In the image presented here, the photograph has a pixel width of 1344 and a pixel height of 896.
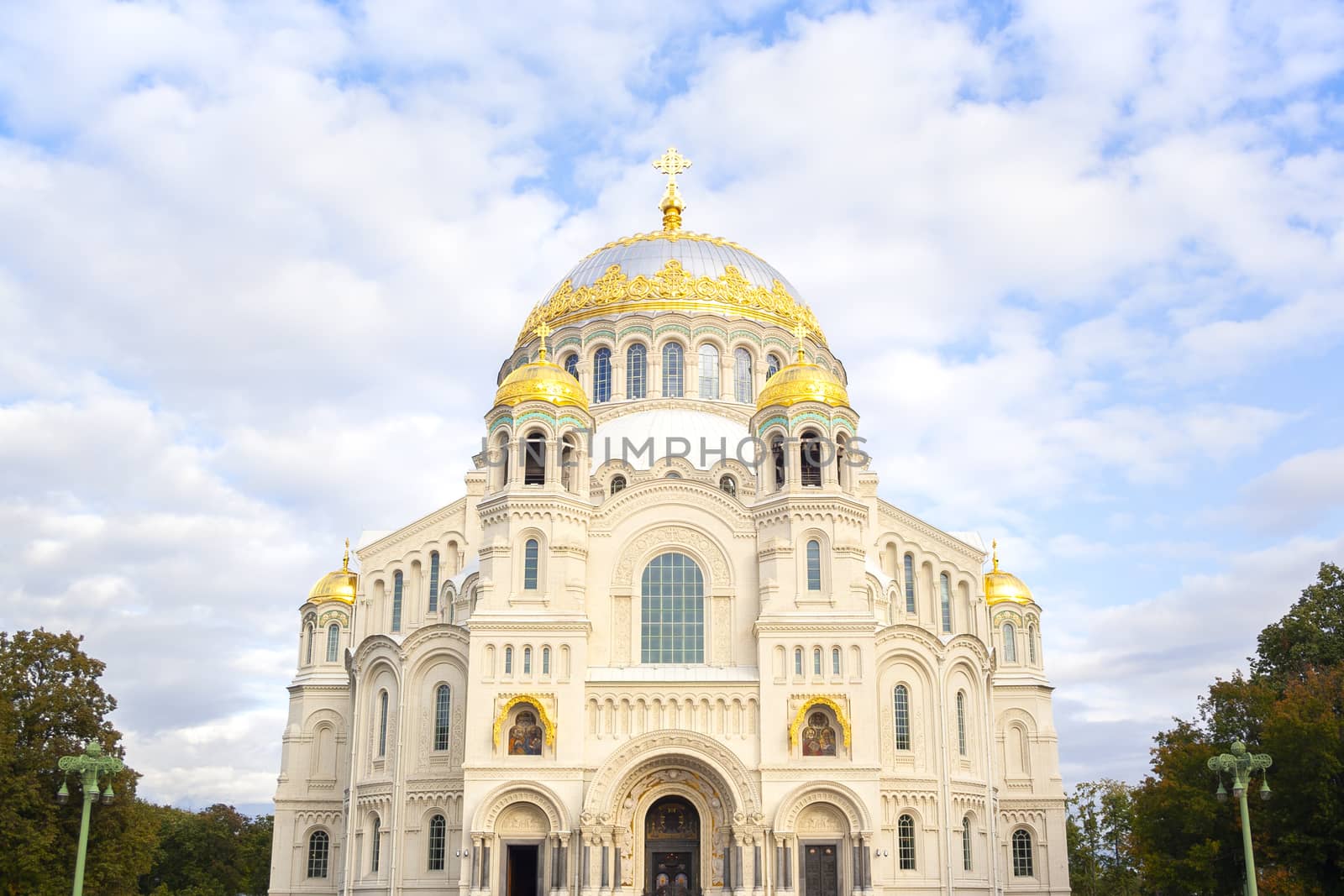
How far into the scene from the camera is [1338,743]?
28891 millimetres

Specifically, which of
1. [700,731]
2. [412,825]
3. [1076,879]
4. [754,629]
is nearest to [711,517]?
[754,629]

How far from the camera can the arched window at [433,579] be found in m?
41.9

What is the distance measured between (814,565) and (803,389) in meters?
5.07

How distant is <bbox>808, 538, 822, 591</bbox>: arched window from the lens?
1384 inches

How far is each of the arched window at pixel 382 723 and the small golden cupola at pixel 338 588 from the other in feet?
26.4

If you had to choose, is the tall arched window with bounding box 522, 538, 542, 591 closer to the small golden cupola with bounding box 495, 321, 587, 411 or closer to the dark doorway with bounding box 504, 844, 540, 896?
the small golden cupola with bounding box 495, 321, 587, 411

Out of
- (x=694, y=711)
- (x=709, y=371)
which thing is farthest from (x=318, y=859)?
(x=709, y=371)

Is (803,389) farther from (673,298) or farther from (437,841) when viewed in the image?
(437,841)

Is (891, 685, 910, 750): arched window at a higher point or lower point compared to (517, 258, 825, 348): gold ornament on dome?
lower

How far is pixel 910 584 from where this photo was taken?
136ft

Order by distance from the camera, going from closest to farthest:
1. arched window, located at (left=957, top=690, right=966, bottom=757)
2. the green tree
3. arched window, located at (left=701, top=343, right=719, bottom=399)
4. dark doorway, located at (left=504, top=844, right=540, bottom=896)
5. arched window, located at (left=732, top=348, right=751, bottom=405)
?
the green tree < dark doorway, located at (left=504, top=844, right=540, bottom=896) < arched window, located at (left=957, top=690, right=966, bottom=757) < arched window, located at (left=701, top=343, right=719, bottom=399) < arched window, located at (left=732, top=348, right=751, bottom=405)

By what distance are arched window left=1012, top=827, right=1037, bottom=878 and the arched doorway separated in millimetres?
11924

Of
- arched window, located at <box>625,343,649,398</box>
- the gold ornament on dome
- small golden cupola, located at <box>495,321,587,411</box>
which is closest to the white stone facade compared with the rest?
small golden cupola, located at <box>495,321,587,411</box>

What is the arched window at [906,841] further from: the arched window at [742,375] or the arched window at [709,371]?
the arched window at [709,371]
